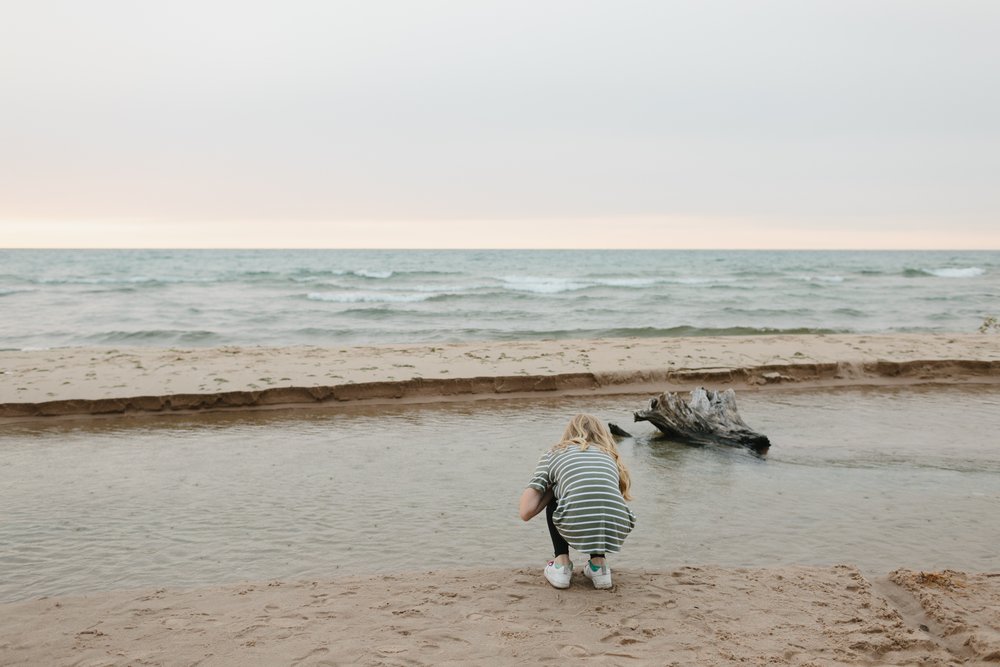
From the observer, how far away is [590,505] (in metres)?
4.21

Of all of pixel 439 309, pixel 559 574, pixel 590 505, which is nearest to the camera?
pixel 590 505

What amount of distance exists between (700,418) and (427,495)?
3.27 metres

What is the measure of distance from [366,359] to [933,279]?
125ft

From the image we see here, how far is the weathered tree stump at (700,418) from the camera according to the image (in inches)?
313

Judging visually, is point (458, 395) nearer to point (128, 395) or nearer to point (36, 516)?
A: point (128, 395)

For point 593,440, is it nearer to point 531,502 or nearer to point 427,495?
point 531,502

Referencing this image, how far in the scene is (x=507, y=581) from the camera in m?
4.45

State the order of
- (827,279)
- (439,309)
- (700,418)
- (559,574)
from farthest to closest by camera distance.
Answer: (827,279), (439,309), (700,418), (559,574)

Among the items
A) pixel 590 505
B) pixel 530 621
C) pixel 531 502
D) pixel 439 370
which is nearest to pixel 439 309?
pixel 439 370

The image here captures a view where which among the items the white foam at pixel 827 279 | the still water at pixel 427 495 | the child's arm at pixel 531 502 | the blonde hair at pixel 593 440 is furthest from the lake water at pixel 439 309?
the child's arm at pixel 531 502

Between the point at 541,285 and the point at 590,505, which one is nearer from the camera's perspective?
the point at 590,505

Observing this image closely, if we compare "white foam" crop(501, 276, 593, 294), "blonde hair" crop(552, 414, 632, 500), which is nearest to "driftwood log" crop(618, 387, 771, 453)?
"blonde hair" crop(552, 414, 632, 500)

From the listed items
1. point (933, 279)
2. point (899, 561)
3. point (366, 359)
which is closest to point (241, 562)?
point (899, 561)

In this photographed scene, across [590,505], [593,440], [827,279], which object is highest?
[827,279]
